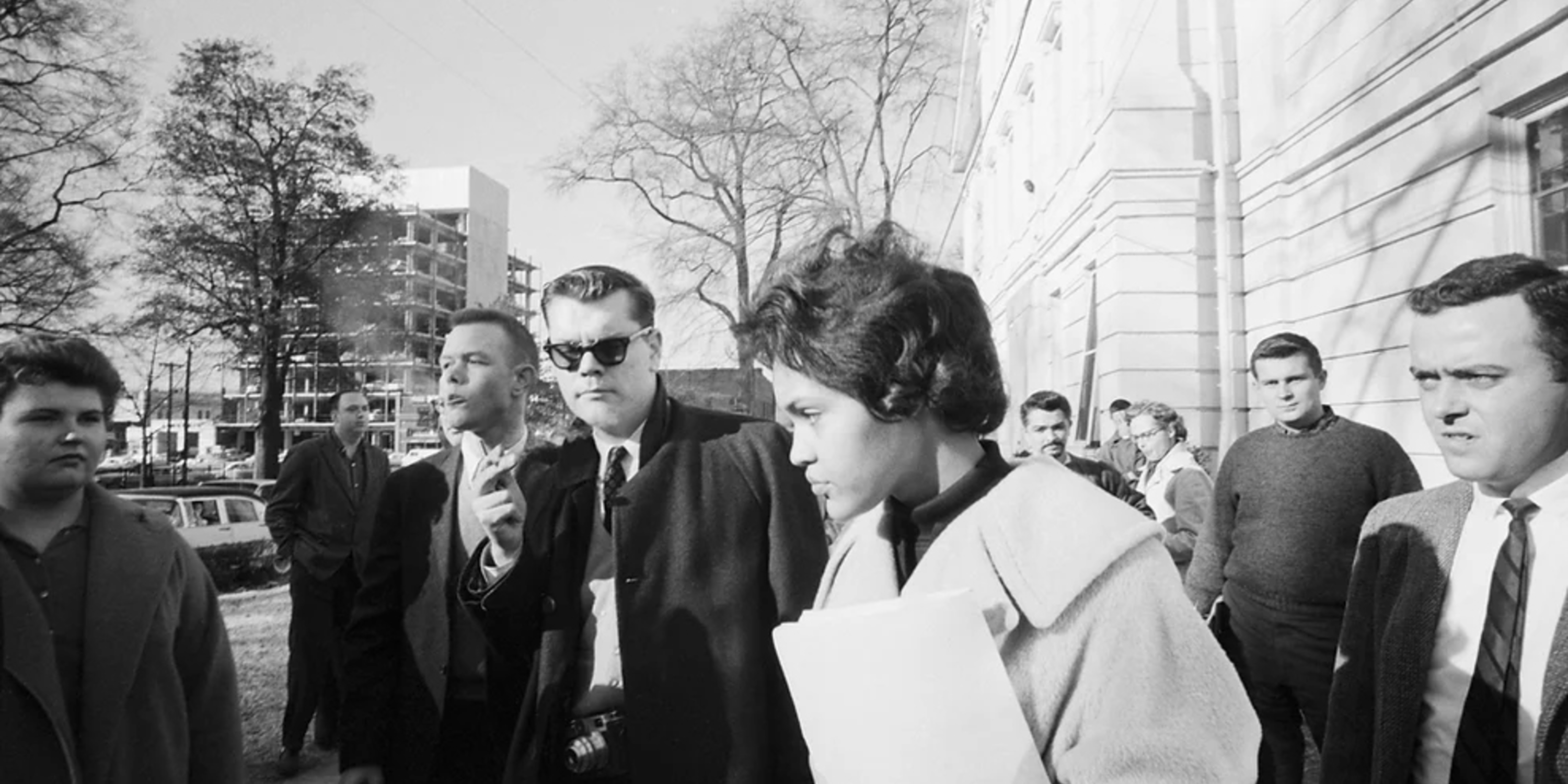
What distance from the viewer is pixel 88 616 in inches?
89.4

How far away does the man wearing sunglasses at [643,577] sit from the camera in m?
2.33

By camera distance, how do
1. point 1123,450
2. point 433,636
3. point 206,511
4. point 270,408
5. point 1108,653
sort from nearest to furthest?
point 1108,653 → point 433,636 → point 1123,450 → point 206,511 → point 270,408

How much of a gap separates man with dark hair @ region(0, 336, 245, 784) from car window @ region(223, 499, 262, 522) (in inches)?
624

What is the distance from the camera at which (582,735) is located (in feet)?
7.88

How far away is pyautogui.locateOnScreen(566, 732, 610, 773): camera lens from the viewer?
93.0 inches

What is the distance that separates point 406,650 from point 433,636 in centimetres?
11

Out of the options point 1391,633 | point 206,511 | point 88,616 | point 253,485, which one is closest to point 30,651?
point 88,616

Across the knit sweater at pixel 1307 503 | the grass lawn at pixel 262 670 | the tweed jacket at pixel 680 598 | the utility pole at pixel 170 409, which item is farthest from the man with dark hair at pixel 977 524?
the utility pole at pixel 170 409

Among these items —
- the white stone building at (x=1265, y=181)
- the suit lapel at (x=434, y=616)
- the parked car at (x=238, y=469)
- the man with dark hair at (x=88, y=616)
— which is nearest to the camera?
the man with dark hair at (x=88, y=616)

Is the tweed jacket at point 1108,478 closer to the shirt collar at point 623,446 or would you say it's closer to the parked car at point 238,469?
the shirt collar at point 623,446

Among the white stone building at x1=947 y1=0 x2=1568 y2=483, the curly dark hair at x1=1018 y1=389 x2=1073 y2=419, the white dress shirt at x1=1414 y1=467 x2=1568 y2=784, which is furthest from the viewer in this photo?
the white stone building at x1=947 y1=0 x2=1568 y2=483

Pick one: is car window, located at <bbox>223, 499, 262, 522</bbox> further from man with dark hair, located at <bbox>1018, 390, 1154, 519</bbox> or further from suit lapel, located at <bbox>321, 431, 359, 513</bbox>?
man with dark hair, located at <bbox>1018, 390, 1154, 519</bbox>

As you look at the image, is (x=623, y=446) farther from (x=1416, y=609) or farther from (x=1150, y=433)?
(x=1150, y=433)

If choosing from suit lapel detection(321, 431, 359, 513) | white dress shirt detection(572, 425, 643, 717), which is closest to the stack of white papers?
white dress shirt detection(572, 425, 643, 717)
